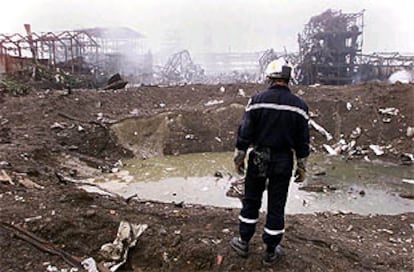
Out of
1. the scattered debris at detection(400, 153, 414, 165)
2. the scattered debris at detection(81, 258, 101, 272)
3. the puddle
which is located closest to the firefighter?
the scattered debris at detection(81, 258, 101, 272)

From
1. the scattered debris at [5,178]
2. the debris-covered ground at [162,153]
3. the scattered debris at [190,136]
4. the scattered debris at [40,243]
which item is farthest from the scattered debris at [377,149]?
the scattered debris at [40,243]

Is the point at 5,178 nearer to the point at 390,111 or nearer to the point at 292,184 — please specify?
the point at 292,184

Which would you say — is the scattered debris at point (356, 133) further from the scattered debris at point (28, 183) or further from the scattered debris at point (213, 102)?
the scattered debris at point (28, 183)

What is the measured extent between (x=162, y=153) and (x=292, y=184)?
3.88 meters

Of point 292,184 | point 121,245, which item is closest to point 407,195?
point 292,184

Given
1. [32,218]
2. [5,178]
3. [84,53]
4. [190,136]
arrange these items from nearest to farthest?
[32,218], [5,178], [190,136], [84,53]

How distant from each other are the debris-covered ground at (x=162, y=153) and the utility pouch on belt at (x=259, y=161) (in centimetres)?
77

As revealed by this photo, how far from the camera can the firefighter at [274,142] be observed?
3.35 metres

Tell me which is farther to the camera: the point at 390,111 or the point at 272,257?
→ the point at 390,111

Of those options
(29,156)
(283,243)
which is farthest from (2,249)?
(29,156)

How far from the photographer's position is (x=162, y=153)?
10445 mm

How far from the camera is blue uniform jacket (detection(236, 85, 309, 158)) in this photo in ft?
11.0

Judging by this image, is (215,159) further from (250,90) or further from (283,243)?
(283,243)

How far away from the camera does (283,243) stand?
3852mm
